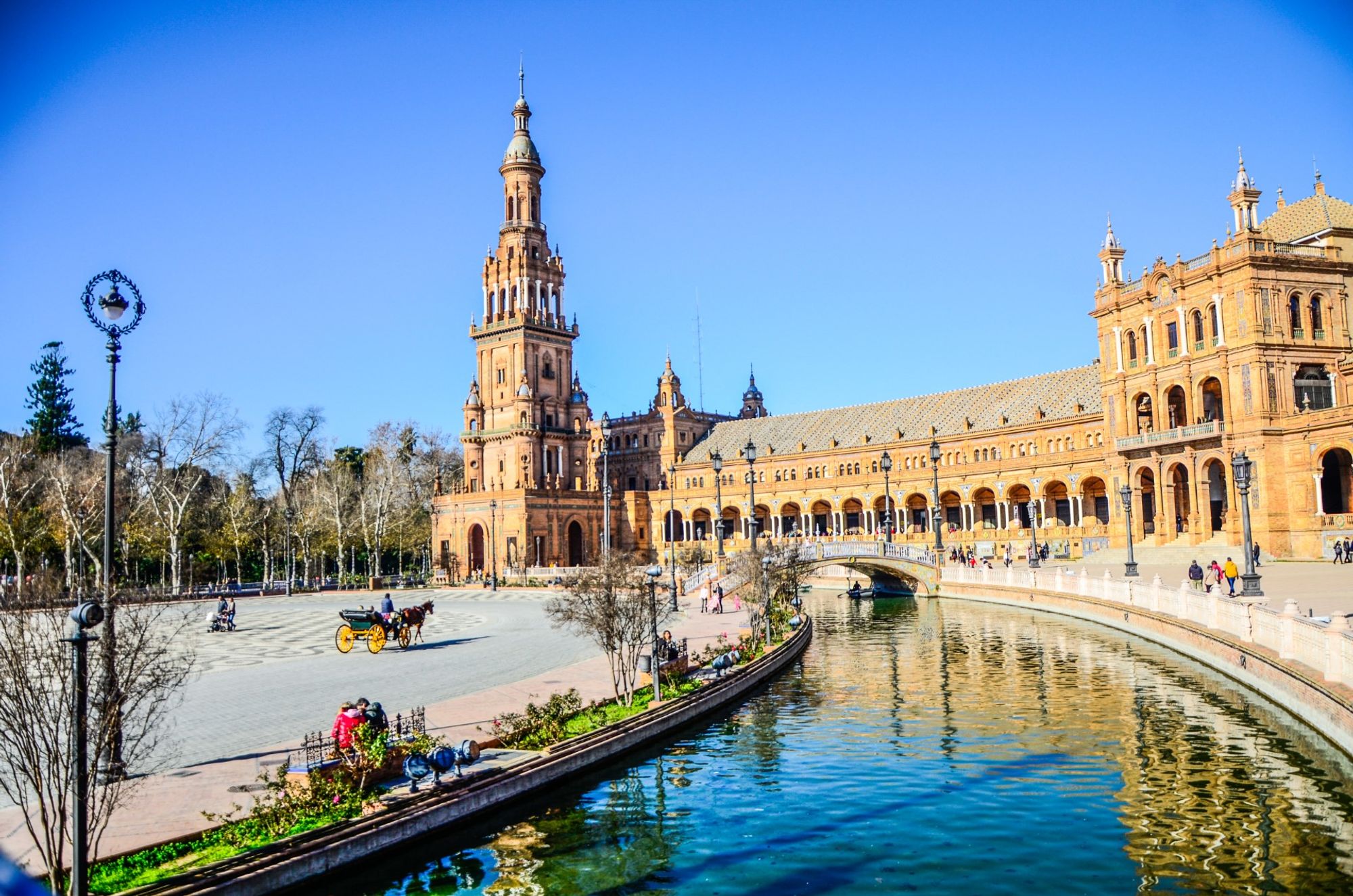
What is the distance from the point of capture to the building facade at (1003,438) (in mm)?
50656

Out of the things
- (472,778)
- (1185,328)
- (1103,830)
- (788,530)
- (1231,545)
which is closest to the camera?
(1103,830)

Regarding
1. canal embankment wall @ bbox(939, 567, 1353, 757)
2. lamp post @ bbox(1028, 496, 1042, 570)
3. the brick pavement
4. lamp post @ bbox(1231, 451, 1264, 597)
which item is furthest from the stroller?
lamp post @ bbox(1231, 451, 1264, 597)

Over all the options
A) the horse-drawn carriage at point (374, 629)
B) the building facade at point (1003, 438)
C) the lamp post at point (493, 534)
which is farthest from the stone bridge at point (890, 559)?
the lamp post at point (493, 534)

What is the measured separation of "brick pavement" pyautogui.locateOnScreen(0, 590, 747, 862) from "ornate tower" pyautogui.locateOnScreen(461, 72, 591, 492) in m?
47.4

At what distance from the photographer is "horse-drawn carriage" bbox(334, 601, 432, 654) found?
97.0 feet

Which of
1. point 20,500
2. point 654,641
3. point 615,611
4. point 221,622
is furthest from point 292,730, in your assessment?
point 20,500

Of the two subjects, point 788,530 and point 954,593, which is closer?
point 954,593

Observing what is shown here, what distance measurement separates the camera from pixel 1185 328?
5528 centimetres

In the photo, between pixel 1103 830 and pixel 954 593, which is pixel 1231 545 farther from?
pixel 1103 830

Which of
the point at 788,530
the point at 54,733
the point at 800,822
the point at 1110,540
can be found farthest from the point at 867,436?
the point at 54,733

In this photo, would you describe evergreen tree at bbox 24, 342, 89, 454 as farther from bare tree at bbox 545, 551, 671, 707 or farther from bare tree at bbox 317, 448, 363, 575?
bare tree at bbox 545, 551, 671, 707

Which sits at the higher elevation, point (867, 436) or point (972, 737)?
point (867, 436)

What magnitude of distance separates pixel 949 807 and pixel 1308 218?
193ft

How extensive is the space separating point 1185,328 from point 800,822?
50772 millimetres
